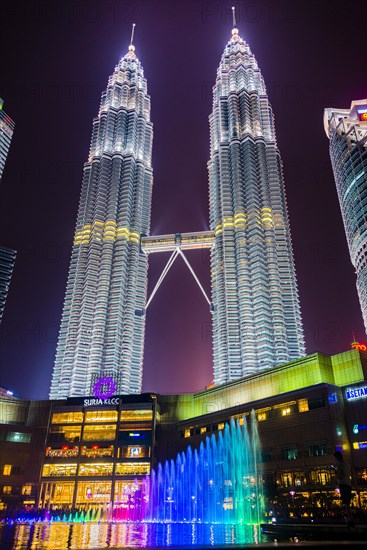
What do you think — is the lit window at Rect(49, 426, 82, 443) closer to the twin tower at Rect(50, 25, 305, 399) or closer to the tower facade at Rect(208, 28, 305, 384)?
the twin tower at Rect(50, 25, 305, 399)

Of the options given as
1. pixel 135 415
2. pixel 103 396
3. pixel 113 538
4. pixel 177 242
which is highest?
pixel 177 242

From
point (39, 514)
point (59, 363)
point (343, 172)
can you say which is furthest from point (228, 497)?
point (343, 172)

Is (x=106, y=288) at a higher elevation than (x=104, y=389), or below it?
higher

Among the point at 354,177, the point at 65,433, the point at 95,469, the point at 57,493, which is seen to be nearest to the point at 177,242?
the point at 354,177

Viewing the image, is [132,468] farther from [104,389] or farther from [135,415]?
[104,389]

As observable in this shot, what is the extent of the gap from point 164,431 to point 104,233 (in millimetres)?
100470

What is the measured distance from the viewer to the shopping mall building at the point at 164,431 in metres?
70.4

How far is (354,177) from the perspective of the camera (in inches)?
5605

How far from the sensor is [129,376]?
162750 mm

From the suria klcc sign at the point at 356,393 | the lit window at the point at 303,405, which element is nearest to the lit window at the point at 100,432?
the lit window at the point at 303,405

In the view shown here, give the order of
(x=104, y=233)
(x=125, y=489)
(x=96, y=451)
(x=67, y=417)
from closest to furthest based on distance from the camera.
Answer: (x=125, y=489)
(x=96, y=451)
(x=67, y=417)
(x=104, y=233)

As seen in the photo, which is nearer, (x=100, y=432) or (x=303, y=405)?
(x=303, y=405)

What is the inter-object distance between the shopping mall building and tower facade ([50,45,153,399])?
36839 millimetres

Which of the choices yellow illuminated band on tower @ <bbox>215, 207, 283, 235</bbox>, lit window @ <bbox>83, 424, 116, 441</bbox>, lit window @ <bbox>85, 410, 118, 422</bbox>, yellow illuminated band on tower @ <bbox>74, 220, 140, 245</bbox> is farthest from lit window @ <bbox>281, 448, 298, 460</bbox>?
yellow illuminated band on tower @ <bbox>74, 220, 140, 245</bbox>
